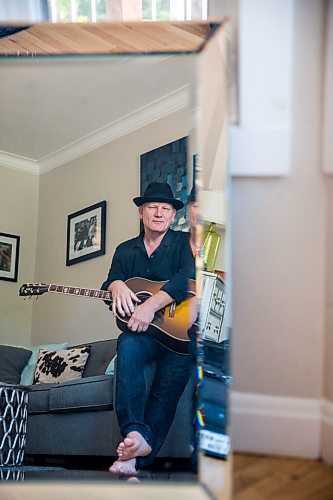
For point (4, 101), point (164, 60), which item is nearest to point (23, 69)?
point (4, 101)

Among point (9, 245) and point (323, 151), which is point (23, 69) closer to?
point (9, 245)

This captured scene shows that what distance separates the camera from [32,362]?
1.43m

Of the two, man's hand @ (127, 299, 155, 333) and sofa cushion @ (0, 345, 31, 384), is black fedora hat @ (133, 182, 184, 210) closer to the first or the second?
man's hand @ (127, 299, 155, 333)

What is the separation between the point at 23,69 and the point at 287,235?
0.79 metres

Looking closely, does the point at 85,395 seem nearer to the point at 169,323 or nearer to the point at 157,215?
the point at 169,323

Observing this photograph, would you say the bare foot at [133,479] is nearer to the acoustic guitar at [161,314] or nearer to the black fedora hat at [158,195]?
the acoustic guitar at [161,314]

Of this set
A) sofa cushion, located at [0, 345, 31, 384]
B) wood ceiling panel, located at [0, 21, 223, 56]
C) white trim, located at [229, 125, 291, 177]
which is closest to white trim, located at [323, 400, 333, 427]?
white trim, located at [229, 125, 291, 177]

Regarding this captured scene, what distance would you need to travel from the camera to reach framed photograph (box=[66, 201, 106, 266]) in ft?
4.70

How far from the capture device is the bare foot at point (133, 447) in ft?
4.31

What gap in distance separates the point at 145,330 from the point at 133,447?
27 cm

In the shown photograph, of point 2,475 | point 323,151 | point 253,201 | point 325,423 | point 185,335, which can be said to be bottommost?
point 2,475

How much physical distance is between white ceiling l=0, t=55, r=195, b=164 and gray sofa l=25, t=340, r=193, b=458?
1.78 feet

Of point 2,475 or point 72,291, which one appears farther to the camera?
point 72,291

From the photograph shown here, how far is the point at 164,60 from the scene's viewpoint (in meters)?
1.40
